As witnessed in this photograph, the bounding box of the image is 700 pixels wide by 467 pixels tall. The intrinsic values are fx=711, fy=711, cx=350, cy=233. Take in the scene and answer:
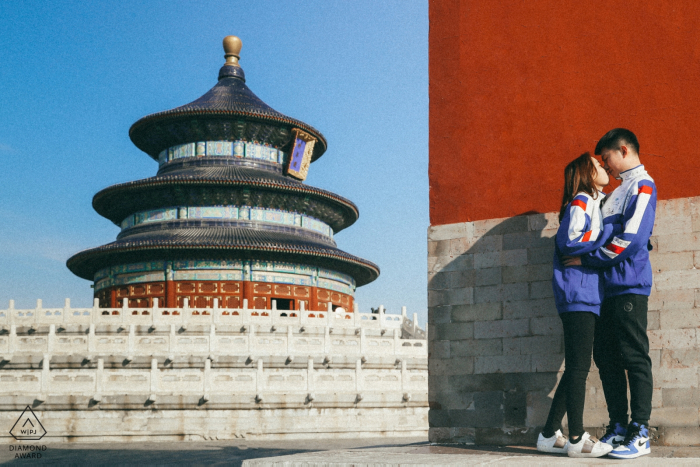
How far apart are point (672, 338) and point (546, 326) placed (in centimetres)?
114

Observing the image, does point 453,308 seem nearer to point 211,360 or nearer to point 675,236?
point 675,236

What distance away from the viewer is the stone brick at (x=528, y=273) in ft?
23.4

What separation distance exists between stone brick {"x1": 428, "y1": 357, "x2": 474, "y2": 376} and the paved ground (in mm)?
813

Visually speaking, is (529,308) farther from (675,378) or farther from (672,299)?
(675,378)

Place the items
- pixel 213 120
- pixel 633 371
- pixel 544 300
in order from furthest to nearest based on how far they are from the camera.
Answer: pixel 213 120
pixel 544 300
pixel 633 371

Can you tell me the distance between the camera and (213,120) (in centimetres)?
2820

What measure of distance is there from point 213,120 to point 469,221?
72.1 feet

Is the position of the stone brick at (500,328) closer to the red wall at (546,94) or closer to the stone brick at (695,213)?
the red wall at (546,94)

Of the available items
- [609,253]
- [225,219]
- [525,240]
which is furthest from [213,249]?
[609,253]

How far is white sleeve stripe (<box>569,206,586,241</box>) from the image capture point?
5.50m

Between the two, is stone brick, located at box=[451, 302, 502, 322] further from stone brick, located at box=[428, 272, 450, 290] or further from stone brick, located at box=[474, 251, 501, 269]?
stone brick, located at box=[474, 251, 501, 269]

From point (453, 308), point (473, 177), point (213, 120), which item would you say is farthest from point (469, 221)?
point (213, 120)

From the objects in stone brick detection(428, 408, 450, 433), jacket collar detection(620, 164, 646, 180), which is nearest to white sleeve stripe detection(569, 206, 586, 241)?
jacket collar detection(620, 164, 646, 180)

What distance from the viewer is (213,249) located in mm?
25078
